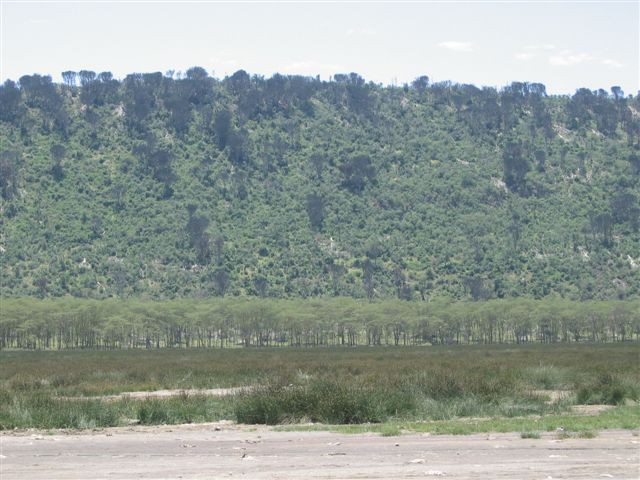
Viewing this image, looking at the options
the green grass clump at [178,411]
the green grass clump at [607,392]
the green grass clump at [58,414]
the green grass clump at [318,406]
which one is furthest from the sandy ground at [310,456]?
the green grass clump at [607,392]

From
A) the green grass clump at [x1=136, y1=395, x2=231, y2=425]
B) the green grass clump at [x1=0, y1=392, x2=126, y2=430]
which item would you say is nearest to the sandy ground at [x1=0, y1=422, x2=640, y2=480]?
the green grass clump at [x1=0, y1=392, x2=126, y2=430]

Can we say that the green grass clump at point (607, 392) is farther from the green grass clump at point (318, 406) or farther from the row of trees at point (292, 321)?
the row of trees at point (292, 321)

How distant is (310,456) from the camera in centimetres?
2427

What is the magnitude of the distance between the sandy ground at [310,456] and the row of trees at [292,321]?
4516 inches

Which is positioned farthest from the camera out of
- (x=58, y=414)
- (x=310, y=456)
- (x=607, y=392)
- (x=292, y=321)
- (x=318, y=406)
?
(x=292, y=321)

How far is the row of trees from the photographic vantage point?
14462 centimetres

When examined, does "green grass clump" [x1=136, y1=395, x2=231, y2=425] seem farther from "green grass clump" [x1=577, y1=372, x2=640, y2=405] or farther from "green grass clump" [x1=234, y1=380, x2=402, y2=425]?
"green grass clump" [x1=577, y1=372, x2=640, y2=405]

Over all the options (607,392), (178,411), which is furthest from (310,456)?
(607,392)

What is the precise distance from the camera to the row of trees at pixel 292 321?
5694 inches

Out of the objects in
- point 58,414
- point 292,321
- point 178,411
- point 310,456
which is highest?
point 310,456

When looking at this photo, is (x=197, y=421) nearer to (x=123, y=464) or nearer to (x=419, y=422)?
(x=419, y=422)

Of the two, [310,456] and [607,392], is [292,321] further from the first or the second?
[310,456]

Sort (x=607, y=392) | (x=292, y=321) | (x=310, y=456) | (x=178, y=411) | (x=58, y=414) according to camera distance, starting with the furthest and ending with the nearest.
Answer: (x=292, y=321) < (x=607, y=392) < (x=178, y=411) < (x=58, y=414) < (x=310, y=456)

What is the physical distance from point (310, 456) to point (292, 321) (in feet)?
418
